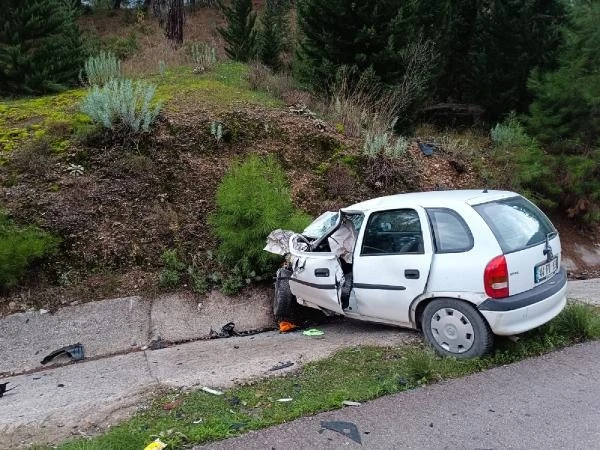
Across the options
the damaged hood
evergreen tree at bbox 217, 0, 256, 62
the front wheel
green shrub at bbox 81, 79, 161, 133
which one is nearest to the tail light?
the front wheel

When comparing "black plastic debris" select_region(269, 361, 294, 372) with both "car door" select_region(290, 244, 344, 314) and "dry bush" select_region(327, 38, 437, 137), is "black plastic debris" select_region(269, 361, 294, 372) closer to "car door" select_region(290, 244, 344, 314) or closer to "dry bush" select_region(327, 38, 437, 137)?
"car door" select_region(290, 244, 344, 314)

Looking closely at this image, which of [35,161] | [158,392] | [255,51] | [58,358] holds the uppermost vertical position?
[255,51]

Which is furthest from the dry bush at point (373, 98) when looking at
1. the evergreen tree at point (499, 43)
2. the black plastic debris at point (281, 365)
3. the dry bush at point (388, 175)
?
the black plastic debris at point (281, 365)

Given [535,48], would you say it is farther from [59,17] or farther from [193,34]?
[193,34]

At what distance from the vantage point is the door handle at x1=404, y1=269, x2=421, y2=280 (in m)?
5.46

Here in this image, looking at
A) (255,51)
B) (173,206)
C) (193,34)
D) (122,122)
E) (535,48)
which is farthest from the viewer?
(193,34)

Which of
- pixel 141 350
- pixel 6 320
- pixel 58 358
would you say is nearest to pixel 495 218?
pixel 141 350

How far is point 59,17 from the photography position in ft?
39.3

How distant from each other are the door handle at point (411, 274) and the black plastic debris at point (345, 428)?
193cm

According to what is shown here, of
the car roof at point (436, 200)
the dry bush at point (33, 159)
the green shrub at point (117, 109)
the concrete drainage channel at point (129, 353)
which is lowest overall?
the concrete drainage channel at point (129, 353)

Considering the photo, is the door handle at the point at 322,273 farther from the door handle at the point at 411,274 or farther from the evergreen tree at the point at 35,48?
the evergreen tree at the point at 35,48

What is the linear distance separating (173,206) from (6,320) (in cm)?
294

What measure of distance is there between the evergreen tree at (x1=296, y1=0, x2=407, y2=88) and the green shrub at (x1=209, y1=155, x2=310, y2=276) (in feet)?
16.4

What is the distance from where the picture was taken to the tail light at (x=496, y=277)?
4.95m
